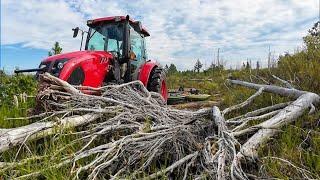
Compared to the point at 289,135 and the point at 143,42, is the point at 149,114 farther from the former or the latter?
the point at 143,42

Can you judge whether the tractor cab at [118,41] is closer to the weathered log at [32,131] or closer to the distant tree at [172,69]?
the weathered log at [32,131]

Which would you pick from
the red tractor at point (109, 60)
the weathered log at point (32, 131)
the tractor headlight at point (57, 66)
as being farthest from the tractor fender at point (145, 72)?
the weathered log at point (32, 131)

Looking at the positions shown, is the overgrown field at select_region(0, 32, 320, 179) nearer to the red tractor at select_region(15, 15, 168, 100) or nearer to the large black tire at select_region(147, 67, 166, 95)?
the red tractor at select_region(15, 15, 168, 100)

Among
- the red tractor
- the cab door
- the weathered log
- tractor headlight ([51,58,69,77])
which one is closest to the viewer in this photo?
the weathered log

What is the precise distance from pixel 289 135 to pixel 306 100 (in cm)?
105

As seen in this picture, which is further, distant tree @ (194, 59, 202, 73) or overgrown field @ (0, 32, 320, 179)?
distant tree @ (194, 59, 202, 73)

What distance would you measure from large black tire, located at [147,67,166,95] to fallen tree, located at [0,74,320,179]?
9.15 ft

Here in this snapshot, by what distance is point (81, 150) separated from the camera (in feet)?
12.8

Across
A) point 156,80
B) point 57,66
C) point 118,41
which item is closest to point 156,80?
point 156,80

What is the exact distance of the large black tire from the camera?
8.50m

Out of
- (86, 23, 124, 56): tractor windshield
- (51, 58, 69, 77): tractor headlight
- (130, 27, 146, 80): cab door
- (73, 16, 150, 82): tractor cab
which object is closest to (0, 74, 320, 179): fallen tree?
(51, 58, 69, 77): tractor headlight

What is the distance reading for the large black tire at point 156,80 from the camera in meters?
8.50

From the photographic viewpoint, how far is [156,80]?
857 centimetres

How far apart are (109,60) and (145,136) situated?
3469mm
